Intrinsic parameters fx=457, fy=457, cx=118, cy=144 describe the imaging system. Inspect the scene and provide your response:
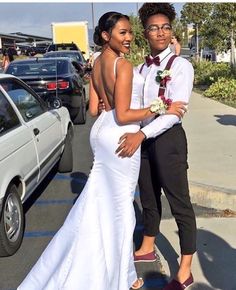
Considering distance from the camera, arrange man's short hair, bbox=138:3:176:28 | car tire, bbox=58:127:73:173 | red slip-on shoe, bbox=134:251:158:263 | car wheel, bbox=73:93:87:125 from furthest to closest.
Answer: car wheel, bbox=73:93:87:125
car tire, bbox=58:127:73:173
red slip-on shoe, bbox=134:251:158:263
man's short hair, bbox=138:3:176:28

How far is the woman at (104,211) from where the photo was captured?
111 inches

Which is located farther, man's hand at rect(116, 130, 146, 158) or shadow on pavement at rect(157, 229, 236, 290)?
shadow on pavement at rect(157, 229, 236, 290)

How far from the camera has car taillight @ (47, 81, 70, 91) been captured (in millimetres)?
9328

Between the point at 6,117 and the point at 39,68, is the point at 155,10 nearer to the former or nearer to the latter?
the point at 6,117

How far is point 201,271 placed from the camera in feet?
11.7

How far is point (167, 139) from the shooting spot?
3102 mm

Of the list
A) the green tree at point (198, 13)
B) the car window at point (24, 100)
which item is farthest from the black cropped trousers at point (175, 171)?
the green tree at point (198, 13)

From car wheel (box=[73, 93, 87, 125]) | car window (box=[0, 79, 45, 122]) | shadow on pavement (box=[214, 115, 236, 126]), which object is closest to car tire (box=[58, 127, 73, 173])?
car window (box=[0, 79, 45, 122])

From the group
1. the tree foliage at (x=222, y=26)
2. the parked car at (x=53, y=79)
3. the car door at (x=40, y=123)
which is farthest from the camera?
the tree foliage at (x=222, y=26)

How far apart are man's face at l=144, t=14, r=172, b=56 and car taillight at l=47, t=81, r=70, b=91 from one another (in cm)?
629

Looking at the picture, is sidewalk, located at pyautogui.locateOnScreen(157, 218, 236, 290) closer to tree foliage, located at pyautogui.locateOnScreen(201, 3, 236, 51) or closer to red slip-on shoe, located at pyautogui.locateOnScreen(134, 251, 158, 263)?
red slip-on shoe, located at pyautogui.locateOnScreen(134, 251, 158, 263)

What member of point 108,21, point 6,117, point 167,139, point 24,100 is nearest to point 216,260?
point 167,139

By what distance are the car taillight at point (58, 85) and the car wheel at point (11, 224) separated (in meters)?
5.29

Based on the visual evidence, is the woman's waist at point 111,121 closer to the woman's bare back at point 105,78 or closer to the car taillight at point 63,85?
the woman's bare back at point 105,78
